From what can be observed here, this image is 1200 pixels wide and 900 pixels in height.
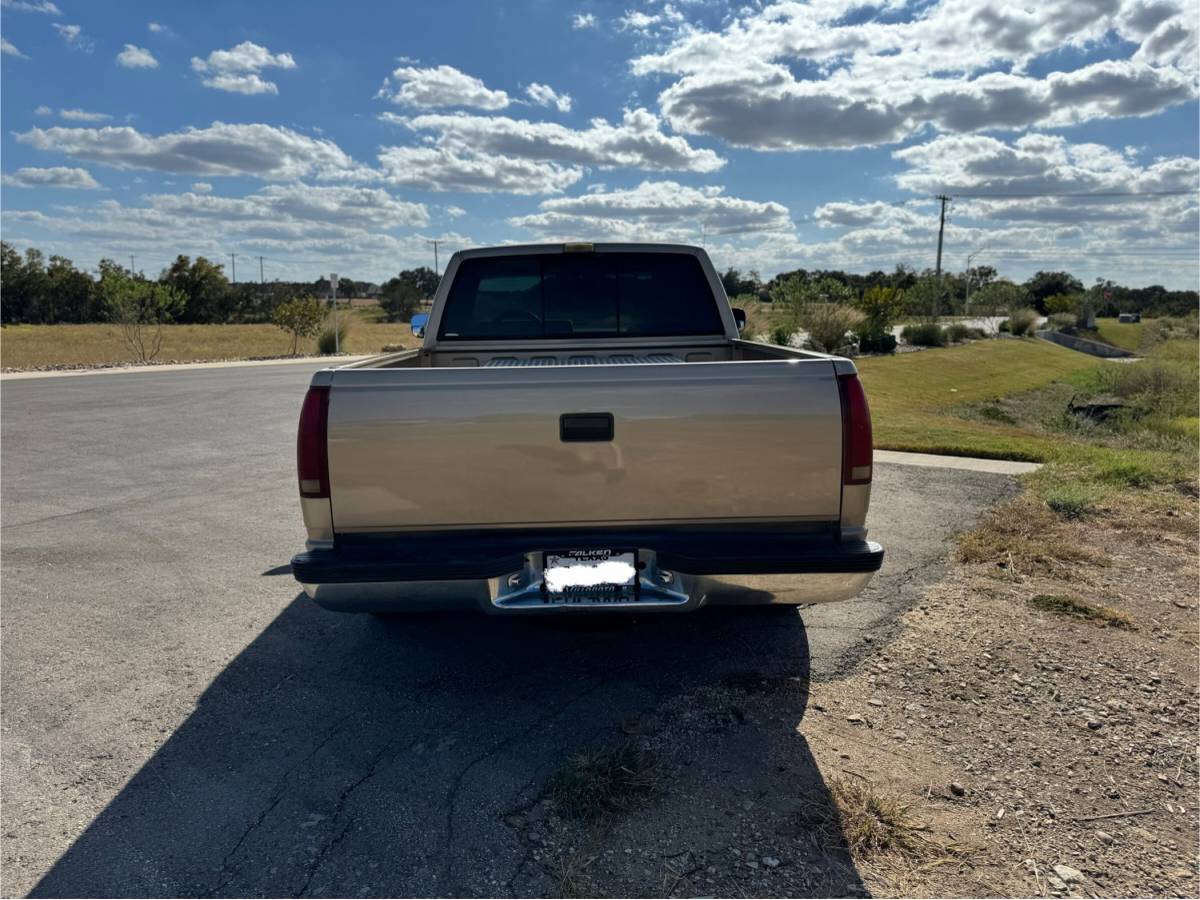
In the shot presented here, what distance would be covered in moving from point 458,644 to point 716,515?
1.78m

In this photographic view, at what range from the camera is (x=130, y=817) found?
110 inches

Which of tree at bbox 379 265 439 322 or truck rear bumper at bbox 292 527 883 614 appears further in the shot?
tree at bbox 379 265 439 322

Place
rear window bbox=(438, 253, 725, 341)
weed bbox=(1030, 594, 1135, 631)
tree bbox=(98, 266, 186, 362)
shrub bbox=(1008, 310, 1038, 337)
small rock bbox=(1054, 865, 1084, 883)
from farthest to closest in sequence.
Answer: shrub bbox=(1008, 310, 1038, 337), tree bbox=(98, 266, 186, 362), rear window bbox=(438, 253, 725, 341), weed bbox=(1030, 594, 1135, 631), small rock bbox=(1054, 865, 1084, 883)

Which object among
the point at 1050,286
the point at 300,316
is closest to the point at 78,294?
the point at 300,316

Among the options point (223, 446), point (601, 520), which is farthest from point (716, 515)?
point (223, 446)

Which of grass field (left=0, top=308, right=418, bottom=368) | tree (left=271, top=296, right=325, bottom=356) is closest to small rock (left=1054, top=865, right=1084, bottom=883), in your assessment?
grass field (left=0, top=308, right=418, bottom=368)

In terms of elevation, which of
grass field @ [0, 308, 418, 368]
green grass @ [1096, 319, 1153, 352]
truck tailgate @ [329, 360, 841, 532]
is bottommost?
green grass @ [1096, 319, 1153, 352]

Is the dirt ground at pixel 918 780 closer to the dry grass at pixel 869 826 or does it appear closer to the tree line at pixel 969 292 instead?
the dry grass at pixel 869 826

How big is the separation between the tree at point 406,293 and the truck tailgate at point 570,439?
259 feet

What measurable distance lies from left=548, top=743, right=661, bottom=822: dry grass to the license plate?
1.94ft

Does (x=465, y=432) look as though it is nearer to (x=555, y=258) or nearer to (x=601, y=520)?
(x=601, y=520)

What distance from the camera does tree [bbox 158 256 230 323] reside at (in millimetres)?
66250

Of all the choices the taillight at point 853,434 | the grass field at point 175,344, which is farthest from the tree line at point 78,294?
the taillight at point 853,434

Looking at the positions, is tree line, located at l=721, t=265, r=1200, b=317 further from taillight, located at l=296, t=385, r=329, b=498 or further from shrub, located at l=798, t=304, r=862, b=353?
taillight, located at l=296, t=385, r=329, b=498
